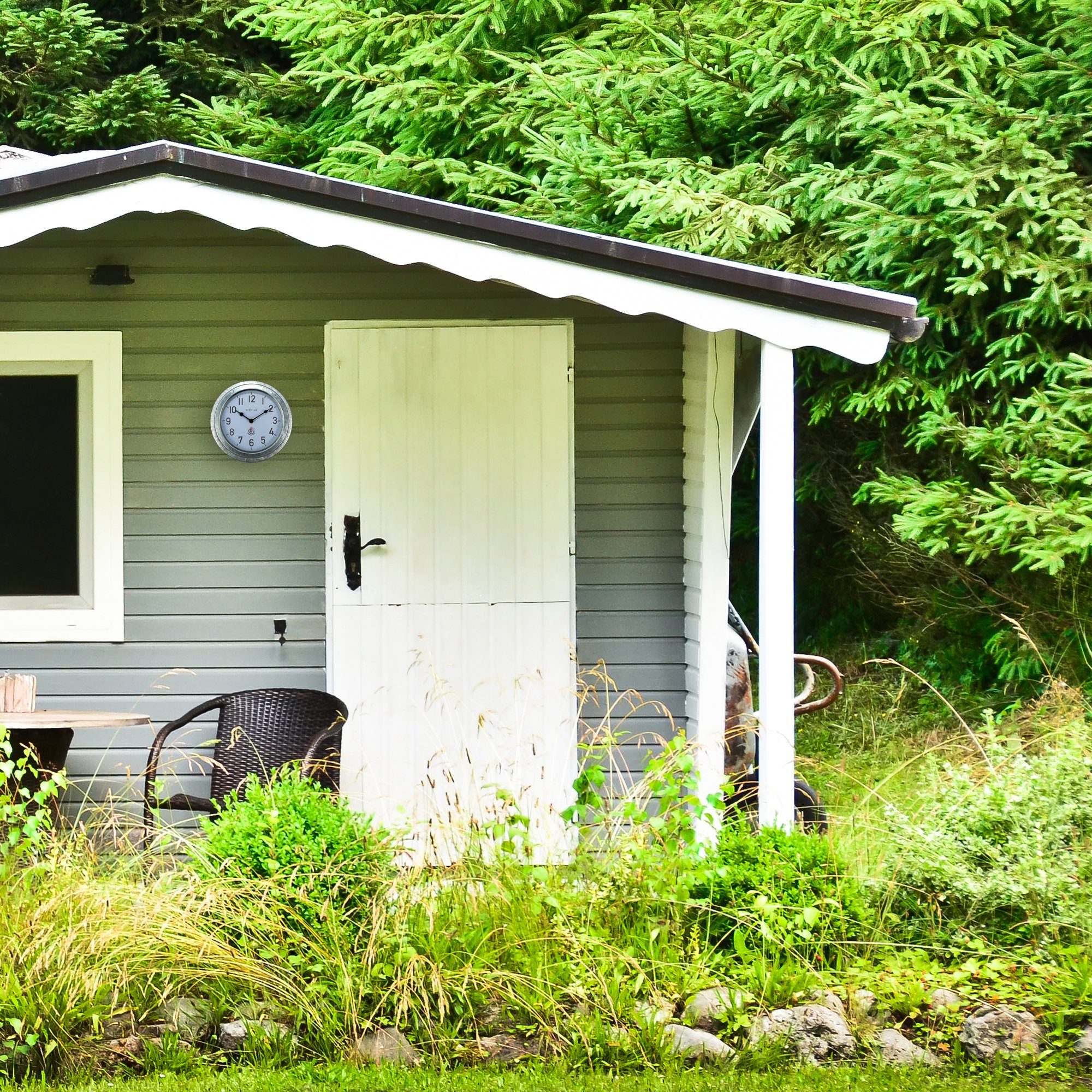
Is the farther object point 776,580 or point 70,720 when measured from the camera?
point 70,720

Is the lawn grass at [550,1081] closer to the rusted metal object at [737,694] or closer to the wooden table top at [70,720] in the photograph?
the wooden table top at [70,720]

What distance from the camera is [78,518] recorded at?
548 centimetres

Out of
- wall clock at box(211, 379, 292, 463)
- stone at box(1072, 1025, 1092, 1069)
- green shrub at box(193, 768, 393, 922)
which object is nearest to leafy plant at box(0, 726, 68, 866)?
green shrub at box(193, 768, 393, 922)

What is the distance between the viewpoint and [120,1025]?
3.32 meters

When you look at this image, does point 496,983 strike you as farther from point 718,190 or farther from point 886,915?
point 718,190

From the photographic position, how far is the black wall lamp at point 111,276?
542 cm

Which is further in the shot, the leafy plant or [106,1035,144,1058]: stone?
the leafy plant

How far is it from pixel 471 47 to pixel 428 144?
0.78 meters

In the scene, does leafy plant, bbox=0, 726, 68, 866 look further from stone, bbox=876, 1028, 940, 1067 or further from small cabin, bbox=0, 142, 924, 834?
stone, bbox=876, 1028, 940, 1067

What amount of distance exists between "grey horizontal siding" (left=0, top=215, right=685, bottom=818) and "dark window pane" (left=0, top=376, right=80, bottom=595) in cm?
25

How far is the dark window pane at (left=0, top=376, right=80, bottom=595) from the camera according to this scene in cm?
547

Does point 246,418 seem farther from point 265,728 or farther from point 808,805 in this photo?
point 808,805

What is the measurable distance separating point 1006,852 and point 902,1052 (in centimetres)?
75

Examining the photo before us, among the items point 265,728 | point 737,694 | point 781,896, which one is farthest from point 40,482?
point 781,896
